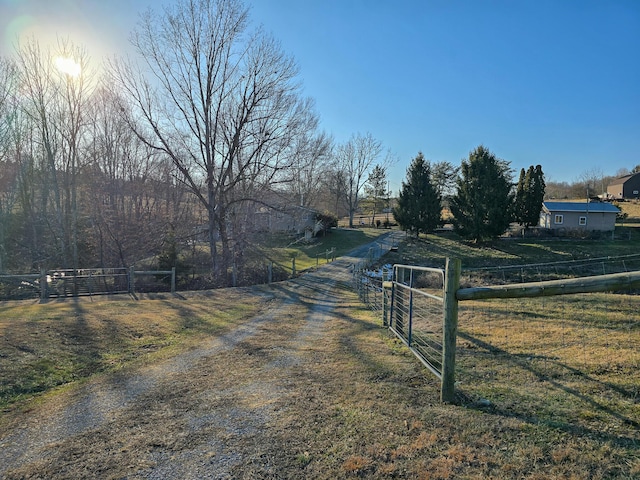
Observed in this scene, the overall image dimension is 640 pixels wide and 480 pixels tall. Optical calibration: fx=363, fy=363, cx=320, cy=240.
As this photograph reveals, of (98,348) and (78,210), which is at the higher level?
(78,210)

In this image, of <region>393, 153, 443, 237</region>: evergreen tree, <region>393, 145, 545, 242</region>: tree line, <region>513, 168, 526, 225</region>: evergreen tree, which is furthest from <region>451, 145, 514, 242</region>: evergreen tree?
<region>513, 168, 526, 225</region>: evergreen tree

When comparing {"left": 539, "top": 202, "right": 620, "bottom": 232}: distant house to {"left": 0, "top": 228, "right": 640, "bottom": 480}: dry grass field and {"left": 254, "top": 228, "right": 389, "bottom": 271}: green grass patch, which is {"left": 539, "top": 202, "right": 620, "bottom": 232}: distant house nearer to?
{"left": 254, "top": 228, "right": 389, "bottom": 271}: green grass patch

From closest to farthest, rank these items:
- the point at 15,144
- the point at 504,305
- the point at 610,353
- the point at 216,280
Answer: the point at 610,353
the point at 504,305
the point at 216,280
the point at 15,144

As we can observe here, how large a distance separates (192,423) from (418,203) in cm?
3545

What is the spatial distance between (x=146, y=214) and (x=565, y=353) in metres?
27.4

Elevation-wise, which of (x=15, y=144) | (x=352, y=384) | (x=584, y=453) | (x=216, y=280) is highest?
(x=15, y=144)

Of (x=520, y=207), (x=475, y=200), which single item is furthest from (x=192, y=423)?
(x=520, y=207)

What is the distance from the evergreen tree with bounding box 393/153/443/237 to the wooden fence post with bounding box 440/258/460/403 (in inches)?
1356

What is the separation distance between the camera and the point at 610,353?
187 inches

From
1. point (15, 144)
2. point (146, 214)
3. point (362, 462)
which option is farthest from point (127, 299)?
point (15, 144)

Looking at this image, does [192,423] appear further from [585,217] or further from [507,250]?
[585,217]

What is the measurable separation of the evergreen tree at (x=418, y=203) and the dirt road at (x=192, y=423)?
1289 inches

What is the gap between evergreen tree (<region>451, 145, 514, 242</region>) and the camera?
32.2 m

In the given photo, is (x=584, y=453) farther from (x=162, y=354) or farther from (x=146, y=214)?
(x=146, y=214)
